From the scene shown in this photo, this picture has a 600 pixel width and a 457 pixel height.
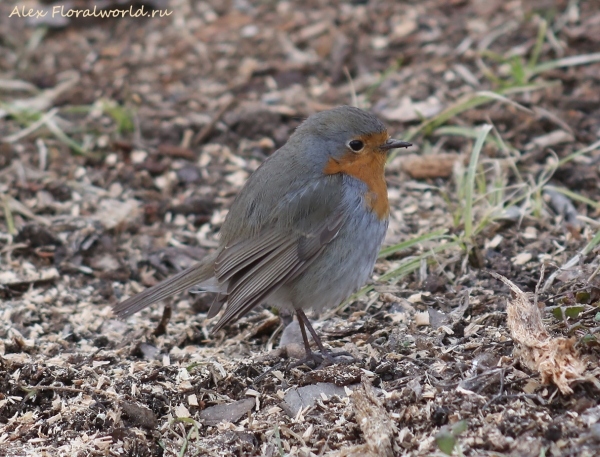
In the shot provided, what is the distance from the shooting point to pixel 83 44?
7.27m

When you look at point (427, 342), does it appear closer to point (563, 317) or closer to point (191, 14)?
point (563, 317)

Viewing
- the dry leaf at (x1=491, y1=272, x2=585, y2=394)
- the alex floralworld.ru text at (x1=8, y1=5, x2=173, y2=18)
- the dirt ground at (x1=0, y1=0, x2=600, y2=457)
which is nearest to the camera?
the dry leaf at (x1=491, y1=272, x2=585, y2=394)

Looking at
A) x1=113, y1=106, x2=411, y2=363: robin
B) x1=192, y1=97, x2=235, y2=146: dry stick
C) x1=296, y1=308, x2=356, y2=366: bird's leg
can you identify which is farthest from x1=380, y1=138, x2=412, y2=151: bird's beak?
x1=192, y1=97, x2=235, y2=146: dry stick

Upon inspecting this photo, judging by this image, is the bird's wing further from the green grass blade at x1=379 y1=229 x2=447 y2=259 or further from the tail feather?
the green grass blade at x1=379 y1=229 x2=447 y2=259

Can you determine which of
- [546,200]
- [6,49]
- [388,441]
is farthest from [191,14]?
[388,441]

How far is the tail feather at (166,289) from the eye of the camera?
13.2 ft

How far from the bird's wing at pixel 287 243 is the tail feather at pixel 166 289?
0.16m

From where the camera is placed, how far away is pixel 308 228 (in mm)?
3916

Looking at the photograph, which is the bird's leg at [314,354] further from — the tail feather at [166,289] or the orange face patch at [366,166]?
the orange face patch at [366,166]

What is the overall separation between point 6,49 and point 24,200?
2385 mm

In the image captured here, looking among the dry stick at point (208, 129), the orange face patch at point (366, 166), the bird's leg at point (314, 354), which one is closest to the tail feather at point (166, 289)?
the bird's leg at point (314, 354)

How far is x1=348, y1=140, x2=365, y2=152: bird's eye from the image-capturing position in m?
4.04

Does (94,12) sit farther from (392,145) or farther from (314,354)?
(314,354)

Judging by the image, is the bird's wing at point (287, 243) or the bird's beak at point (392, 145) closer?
the bird's wing at point (287, 243)
